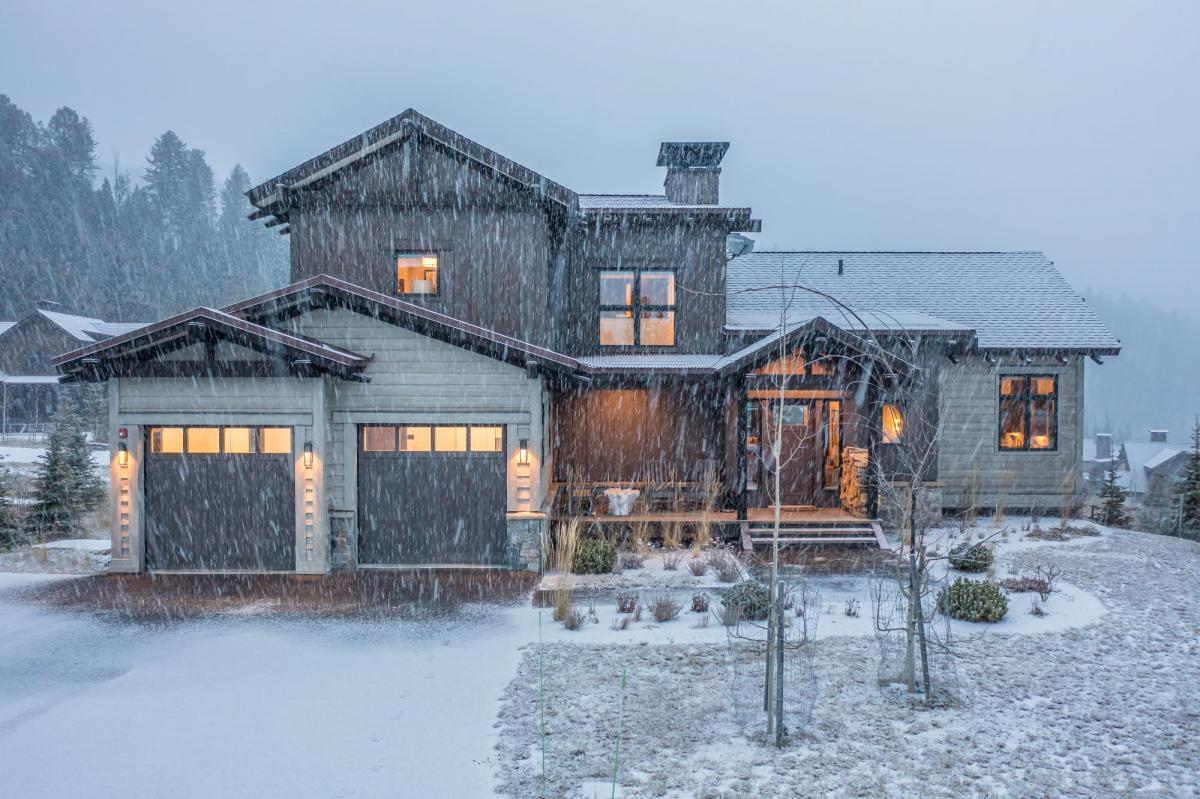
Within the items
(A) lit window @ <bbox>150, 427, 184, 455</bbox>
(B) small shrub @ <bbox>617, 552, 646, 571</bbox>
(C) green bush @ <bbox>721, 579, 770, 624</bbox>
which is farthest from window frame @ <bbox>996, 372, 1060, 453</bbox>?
(A) lit window @ <bbox>150, 427, 184, 455</bbox>

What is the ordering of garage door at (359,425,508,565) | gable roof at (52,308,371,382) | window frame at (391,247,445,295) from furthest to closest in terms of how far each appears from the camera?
1. window frame at (391,247,445,295)
2. garage door at (359,425,508,565)
3. gable roof at (52,308,371,382)

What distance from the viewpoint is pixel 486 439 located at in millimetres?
11062

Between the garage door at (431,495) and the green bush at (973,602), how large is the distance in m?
6.20

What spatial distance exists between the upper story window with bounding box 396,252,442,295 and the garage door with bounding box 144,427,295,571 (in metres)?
3.66

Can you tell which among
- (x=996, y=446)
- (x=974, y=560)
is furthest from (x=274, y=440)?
(x=996, y=446)

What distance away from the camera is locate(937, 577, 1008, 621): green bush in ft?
27.0

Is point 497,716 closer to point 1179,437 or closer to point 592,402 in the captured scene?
point 592,402

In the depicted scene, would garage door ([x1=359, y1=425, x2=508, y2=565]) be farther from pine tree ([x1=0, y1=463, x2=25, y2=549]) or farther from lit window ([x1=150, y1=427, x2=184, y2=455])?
pine tree ([x1=0, y1=463, x2=25, y2=549])

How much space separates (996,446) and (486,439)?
11.5m

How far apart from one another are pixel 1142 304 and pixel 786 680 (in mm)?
191626

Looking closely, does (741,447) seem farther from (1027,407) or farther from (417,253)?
(1027,407)

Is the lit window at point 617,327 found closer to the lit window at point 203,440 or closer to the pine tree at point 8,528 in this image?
the lit window at point 203,440

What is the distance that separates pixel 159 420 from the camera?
1052 cm

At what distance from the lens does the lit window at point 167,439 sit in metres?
10.6
